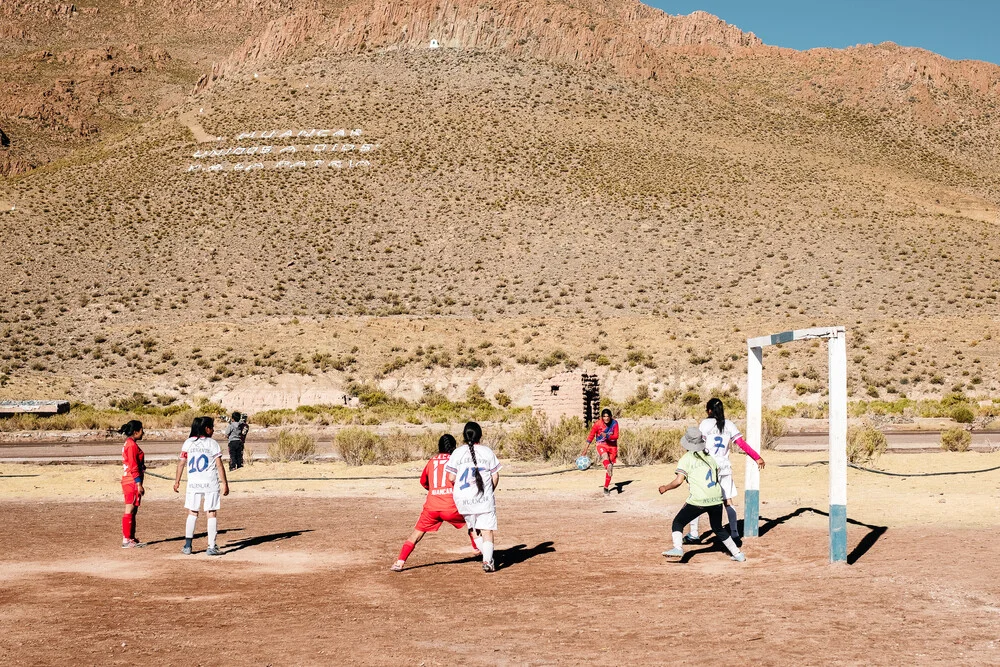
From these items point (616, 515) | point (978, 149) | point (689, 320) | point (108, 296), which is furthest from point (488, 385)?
point (978, 149)

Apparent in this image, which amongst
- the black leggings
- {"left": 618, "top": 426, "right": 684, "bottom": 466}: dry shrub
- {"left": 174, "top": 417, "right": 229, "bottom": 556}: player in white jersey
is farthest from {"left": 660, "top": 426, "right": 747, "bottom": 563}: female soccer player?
{"left": 618, "top": 426, "right": 684, "bottom": 466}: dry shrub

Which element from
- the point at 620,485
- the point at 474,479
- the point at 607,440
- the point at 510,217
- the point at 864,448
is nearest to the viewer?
the point at 474,479

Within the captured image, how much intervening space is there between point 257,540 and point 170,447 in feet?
55.5

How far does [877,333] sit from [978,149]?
4644 centimetres

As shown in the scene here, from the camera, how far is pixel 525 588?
33.7ft

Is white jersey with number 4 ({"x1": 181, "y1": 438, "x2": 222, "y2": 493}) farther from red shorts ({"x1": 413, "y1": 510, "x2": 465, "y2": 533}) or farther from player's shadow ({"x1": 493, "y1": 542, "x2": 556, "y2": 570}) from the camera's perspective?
player's shadow ({"x1": 493, "y1": 542, "x2": 556, "y2": 570})

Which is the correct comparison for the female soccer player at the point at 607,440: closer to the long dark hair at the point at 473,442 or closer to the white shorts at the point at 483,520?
the white shorts at the point at 483,520

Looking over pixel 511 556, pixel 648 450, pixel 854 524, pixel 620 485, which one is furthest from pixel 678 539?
pixel 648 450

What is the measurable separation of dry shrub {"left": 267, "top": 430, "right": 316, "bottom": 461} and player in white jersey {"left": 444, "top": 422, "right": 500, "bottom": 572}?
1505 centimetres

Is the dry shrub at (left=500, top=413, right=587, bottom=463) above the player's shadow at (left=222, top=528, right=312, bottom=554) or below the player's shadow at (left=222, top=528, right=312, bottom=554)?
above

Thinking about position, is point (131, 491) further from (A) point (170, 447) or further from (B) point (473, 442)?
(A) point (170, 447)

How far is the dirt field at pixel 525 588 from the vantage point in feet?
25.7

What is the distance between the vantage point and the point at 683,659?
24.3ft

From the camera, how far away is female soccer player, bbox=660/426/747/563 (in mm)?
10906
